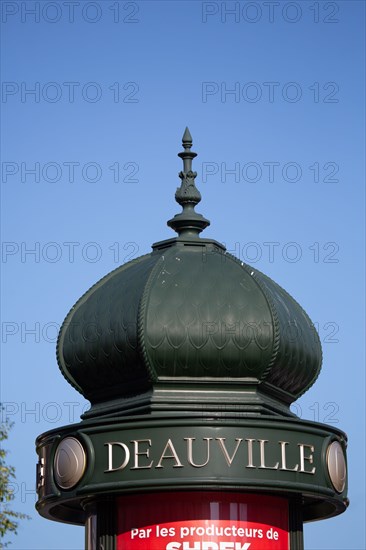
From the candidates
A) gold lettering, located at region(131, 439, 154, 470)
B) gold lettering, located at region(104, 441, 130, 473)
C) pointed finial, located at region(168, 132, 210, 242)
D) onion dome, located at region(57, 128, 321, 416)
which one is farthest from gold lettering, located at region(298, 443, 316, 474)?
pointed finial, located at region(168, 132, 210, 242)

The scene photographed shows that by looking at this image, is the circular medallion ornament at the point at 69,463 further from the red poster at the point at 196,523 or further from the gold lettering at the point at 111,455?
the red poster at the point at 196,523

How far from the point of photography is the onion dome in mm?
35000

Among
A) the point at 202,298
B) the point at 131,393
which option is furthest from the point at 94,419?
the point at 202,298

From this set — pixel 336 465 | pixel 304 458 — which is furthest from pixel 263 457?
pixel 336 465

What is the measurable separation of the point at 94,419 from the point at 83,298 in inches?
106

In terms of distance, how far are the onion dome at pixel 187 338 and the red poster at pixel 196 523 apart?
5.63 ft

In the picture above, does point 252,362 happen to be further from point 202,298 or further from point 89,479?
point 89,479

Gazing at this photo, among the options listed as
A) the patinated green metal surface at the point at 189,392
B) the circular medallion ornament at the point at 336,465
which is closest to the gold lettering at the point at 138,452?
the patinated green metal surface at the point at 189,392

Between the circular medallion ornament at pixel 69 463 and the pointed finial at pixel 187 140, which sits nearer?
the circular medallion ornament at pixel 69 463

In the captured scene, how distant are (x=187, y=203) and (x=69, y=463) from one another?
6.09 m

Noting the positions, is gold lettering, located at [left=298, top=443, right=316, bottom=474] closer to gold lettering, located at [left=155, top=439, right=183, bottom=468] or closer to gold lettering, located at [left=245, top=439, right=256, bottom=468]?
gold lettering, located at [left=245, top=439, right=256, bottom=468]

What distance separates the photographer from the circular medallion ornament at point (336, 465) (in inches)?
1404

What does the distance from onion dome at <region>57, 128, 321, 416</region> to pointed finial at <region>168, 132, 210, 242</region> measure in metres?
0.29

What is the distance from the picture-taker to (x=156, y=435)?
113 feet
